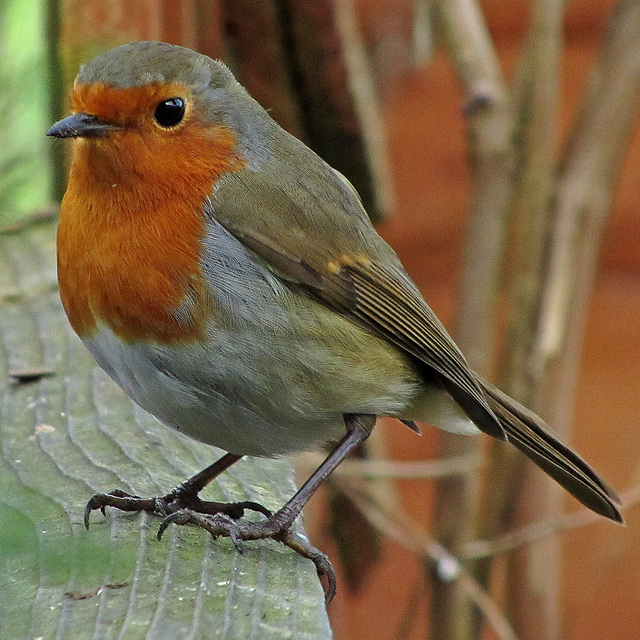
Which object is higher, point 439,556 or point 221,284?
point 221,284

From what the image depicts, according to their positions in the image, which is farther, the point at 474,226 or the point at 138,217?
the point at 474,226

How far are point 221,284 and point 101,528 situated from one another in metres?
0.48

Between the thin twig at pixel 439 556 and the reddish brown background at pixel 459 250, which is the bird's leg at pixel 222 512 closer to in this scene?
the thin twig at pixel 439 556

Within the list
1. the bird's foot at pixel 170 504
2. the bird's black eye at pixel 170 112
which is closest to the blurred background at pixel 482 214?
the bird's black eye at pixel 170 112

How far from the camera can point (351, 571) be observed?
407 cm

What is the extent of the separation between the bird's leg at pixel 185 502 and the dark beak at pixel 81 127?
0.65 m

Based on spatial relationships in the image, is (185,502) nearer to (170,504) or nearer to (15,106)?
(170,504)

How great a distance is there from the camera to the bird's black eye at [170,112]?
215 centimetres

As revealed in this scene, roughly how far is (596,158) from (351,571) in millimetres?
1679

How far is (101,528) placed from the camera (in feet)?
5.70

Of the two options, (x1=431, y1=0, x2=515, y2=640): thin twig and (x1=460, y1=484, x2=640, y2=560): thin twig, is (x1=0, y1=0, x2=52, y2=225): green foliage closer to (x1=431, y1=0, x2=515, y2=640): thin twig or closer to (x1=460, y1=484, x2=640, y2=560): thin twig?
(x1=431, y1=0, x2=515, y2=640): thin twig

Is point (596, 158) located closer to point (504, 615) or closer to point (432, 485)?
point (504, 615)

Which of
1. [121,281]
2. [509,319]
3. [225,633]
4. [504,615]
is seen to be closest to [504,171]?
[509,319]

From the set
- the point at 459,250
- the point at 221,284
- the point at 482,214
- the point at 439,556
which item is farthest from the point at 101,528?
the point at 459,250
